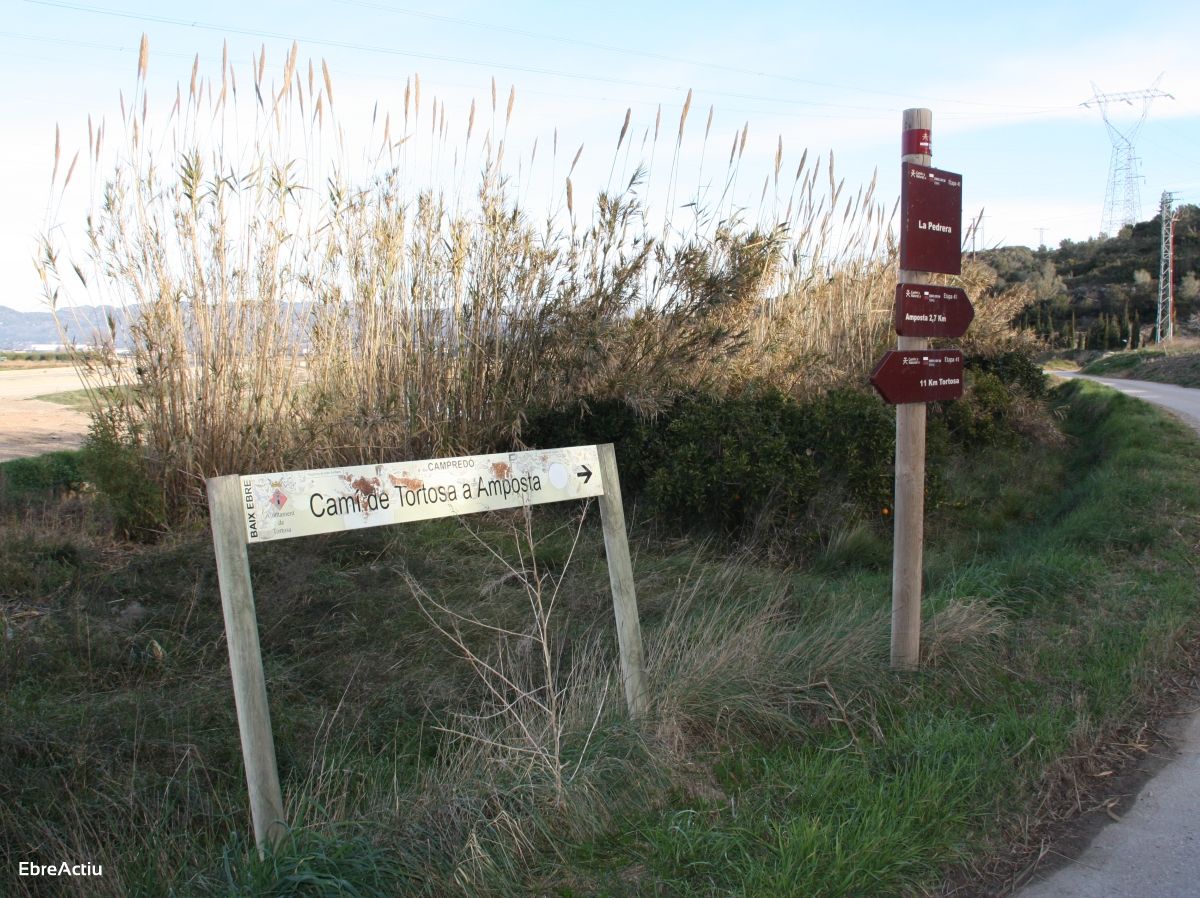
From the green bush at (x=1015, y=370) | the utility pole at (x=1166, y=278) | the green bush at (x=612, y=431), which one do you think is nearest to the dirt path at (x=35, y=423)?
the green bush at (x=612, y=431)

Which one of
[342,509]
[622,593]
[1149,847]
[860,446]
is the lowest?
[1149,847]

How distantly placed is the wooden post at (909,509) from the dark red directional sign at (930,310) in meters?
0.08

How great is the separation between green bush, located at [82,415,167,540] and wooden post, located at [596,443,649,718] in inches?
140

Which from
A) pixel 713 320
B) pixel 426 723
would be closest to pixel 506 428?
pixel 713 320

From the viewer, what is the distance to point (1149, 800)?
3.83 m

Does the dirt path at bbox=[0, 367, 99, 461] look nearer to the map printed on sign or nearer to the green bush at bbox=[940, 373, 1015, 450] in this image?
the map printed on sign

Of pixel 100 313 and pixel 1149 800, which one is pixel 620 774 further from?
pixel 100 313

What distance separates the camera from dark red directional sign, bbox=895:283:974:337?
14.8 feet

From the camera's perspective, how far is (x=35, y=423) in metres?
16.2

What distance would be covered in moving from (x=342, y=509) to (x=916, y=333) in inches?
110

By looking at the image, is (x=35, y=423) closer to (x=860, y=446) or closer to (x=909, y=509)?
(x=860, y=446)

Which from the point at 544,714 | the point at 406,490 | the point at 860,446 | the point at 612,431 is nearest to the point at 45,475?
the point at 612,431

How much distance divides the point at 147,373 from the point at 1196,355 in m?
34.5

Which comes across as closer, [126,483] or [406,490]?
[406,490]
